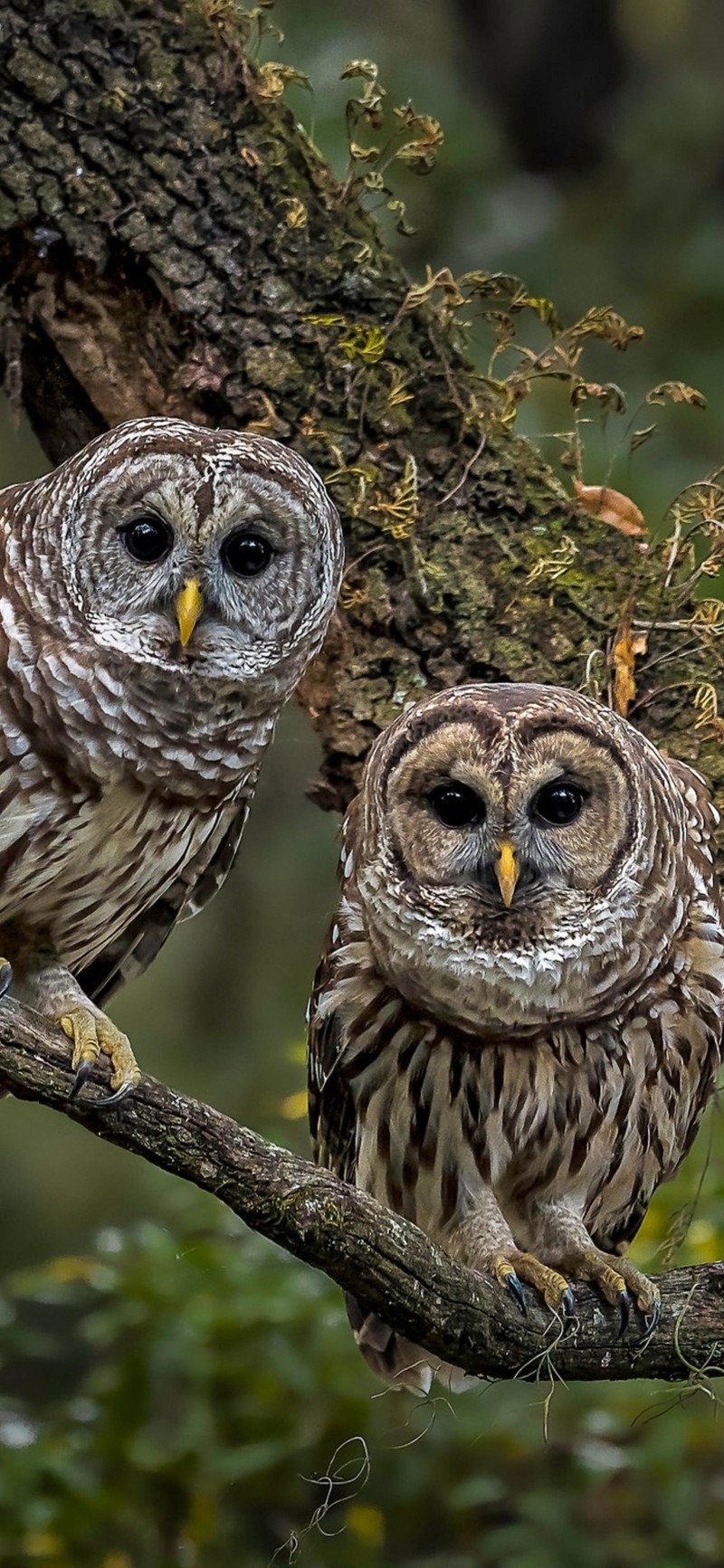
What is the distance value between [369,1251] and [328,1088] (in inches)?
30.6

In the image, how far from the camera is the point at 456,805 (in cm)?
277

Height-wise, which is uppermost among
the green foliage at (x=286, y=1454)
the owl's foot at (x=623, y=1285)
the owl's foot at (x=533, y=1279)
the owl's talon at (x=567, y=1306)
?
the owl's foot at (x=533, y=1279)

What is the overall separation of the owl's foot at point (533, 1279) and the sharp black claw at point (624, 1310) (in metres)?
0.08

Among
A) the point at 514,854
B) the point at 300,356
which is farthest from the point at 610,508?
the point at 514,854

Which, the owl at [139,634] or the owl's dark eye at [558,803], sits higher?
the owl at [139,634]

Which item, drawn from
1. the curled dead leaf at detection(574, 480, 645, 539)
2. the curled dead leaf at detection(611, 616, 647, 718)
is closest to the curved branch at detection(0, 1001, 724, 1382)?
the curled dead leaf at detection(611, 616, 647, 718)

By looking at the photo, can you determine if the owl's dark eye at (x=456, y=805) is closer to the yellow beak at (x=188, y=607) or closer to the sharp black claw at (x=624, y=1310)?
the yellow beak at (x=188, y=607)

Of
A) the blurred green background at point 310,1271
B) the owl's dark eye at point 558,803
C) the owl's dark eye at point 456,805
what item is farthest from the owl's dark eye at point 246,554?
the blurred green background at point 310,1271

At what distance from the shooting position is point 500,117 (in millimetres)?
6293

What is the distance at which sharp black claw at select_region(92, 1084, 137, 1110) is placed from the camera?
7.44ft

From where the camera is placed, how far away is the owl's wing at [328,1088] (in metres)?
3.04

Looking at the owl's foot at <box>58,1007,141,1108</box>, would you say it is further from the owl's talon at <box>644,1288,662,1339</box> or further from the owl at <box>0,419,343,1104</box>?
the owl's talon at <box>644,1288,662,1339</box>

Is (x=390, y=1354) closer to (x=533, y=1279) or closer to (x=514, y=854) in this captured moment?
(x=533, y=1279)

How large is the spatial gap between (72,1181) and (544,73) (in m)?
4.12
